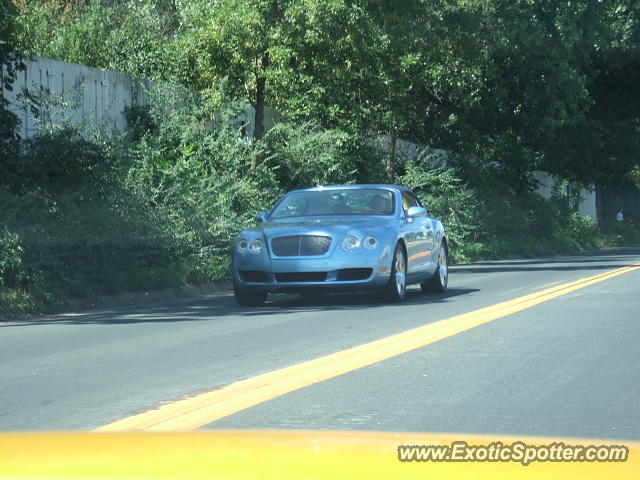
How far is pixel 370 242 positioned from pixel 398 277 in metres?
0.68

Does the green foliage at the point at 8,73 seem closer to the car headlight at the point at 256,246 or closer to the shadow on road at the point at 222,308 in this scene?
the shadow on road at the point at 222,308

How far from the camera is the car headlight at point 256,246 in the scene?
13.7 m

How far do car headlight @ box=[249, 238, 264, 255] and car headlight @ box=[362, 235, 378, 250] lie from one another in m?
1.27

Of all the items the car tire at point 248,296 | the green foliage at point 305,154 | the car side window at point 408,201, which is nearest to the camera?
the car tire at point 248,296

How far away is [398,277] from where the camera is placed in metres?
14.0

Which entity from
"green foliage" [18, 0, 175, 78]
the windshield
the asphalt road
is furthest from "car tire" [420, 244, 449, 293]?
"green foliage" [18, 0, 175, 78]

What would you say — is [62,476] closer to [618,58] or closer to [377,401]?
[377,401]

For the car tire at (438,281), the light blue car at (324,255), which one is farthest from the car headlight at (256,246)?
the car tire at (438,281)

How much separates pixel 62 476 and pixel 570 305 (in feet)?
39.3

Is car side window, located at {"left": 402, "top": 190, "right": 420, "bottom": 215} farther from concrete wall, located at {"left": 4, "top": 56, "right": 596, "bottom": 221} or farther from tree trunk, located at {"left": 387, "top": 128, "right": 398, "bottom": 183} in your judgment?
tree trunk, located at {"left": 387, "top": 128, "right": 398, "bottom": 183}

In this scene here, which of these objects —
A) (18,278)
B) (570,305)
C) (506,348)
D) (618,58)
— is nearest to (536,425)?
(506,348)

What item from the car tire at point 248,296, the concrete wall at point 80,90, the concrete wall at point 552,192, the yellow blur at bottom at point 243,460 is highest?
the concrete wall at point 80,90

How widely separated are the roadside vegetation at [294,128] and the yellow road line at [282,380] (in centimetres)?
528

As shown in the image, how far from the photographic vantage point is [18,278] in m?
13.3
